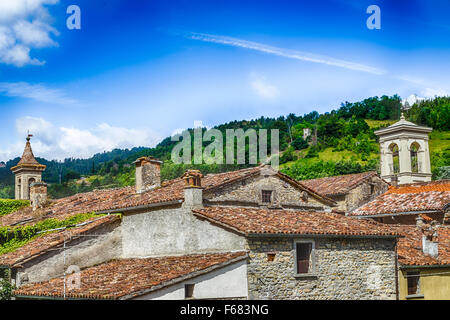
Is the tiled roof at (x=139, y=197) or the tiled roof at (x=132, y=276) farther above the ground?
the tiled roof at (x=139, y=197)

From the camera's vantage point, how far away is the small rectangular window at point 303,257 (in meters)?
16.5

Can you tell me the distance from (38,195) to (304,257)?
60.9 ft

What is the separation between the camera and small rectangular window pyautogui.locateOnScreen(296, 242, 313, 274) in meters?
16.5

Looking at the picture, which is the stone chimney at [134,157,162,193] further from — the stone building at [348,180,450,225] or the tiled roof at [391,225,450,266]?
the stone building at [348,180,450,225]

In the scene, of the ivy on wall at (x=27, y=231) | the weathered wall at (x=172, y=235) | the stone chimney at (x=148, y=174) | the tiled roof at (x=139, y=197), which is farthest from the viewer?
the ivy on wall at (x=27, y=231)

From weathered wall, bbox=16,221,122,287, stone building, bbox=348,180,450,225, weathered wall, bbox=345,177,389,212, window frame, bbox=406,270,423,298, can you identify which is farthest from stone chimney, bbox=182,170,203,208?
weathered wall, bbox=345,177,389,212

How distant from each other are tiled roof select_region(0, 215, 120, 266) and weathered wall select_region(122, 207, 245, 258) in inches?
39.3

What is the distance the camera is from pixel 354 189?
31.6m

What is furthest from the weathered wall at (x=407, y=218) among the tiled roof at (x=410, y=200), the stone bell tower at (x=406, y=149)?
the stone bell tower at (x=406, y=149)

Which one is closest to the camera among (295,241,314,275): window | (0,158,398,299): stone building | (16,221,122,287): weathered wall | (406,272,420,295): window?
(0,158,398,299): stone building

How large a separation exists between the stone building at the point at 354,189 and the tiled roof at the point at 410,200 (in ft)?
1.38

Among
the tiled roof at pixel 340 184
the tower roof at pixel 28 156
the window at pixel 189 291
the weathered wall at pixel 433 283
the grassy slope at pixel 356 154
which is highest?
the grassy slope at pixel 356 154

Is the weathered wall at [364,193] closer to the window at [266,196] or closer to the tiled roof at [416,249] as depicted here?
the tiled roof at [416,249]
